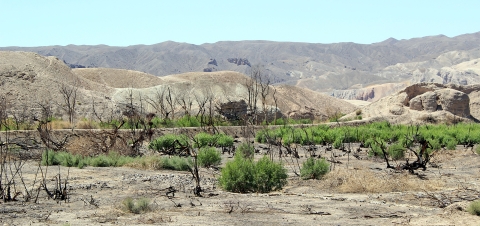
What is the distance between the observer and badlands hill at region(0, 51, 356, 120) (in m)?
56.3

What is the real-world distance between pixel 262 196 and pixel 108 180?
16.9 feet

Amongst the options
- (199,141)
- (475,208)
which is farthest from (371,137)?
(475,208)

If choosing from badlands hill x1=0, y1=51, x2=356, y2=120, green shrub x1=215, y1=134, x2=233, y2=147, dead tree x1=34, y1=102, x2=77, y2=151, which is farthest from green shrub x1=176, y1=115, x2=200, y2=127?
badlands hill x1=0, y1=51, x2=356, y2=120

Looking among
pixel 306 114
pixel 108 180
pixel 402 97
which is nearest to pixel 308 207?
pixel 108 180

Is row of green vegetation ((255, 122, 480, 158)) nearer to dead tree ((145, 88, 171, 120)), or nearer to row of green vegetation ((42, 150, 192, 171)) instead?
row of green vegetation ((42, 150, 192, 171))

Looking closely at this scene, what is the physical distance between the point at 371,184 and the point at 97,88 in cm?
5932

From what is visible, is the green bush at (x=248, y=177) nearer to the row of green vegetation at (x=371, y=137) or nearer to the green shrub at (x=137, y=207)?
the green shrub at (x=137, y=207)

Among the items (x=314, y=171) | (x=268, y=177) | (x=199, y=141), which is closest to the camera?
(x=268, y=177)

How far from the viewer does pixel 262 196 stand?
13.0 meters

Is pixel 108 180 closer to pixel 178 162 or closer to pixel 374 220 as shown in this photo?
pixel 178 162

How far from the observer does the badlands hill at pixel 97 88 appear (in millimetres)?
56344

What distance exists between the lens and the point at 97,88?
69.8 metres

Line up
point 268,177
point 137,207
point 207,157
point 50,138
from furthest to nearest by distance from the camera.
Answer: point 50,138 → point 207,157 → point 268,177 → point 137,207

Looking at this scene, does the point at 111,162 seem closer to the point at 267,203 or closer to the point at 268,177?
the point at 268,177
